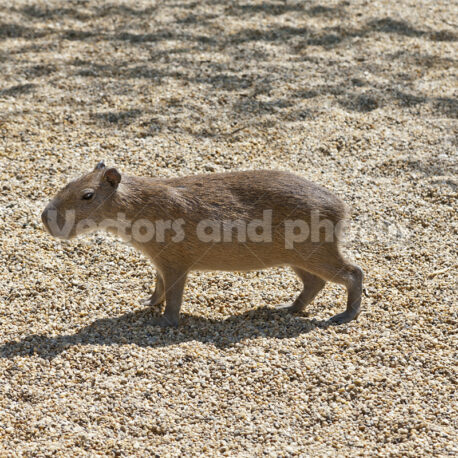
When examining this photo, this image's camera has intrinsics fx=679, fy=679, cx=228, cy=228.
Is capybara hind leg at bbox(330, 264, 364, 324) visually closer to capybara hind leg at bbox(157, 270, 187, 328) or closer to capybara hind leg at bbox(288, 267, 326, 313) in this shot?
capybara hind leg at bbox(288, 267, 326, 313)

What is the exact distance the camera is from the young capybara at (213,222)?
4.17 metres

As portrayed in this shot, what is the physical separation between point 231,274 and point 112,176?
125 cm

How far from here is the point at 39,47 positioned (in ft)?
25.0

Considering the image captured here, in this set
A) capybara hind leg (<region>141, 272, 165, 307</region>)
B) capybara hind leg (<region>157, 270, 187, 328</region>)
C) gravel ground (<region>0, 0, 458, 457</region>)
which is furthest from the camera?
capybara hind leg (<region>141, 272, 165, 307</region>)

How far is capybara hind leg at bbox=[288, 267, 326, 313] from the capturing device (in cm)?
449

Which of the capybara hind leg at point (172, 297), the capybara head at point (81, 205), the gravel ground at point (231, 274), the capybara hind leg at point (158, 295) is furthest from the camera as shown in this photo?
the capybara hind leg at point (158, 295)

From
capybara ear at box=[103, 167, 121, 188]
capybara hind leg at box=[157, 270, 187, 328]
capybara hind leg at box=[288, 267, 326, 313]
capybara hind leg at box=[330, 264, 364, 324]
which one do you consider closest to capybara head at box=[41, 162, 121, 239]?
capybara ear at box=[103, 167, 121, 188]

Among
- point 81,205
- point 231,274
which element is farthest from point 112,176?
point 231,274

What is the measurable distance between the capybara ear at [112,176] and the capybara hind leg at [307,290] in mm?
1321

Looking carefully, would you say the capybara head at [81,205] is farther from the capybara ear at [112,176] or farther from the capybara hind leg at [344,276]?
the capybara hind leg at [344,276]

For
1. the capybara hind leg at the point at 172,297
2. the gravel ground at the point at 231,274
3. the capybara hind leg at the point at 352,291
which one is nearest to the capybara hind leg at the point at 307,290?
the gravel ground at the point at 231,274

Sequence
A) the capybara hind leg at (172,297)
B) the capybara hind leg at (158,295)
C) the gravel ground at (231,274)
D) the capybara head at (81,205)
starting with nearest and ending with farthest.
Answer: the gravel ground at (231,274) < the capybara head at (81,205) < the capybara hind leg at (172,297) < the capybara hind leg at (158,295)

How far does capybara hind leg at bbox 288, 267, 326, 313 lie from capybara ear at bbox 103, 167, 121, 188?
132cm

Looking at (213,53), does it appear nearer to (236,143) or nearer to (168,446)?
(236,143)
